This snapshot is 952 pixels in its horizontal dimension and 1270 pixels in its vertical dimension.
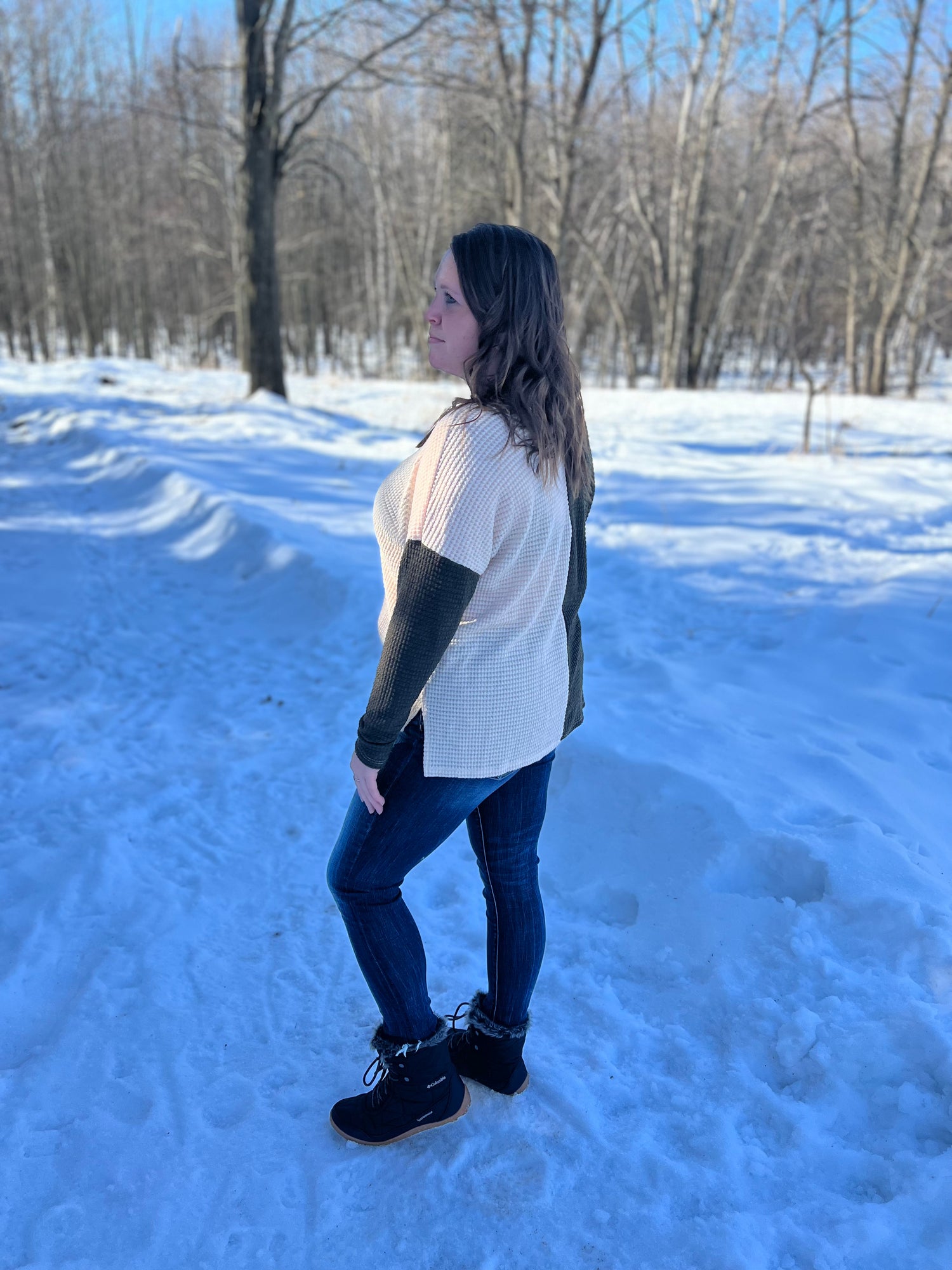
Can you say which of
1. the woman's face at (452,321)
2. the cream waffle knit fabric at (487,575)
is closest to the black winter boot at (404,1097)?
the cream waffle knit fabric at (487,575)

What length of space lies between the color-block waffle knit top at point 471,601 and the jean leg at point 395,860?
5 centimetres

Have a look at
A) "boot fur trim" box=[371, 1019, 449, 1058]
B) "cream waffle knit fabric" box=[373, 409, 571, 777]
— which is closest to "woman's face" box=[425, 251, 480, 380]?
"cream waffle knit fabric" box=[373, 409, 571, 777]

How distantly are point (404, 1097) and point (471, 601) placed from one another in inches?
42.9

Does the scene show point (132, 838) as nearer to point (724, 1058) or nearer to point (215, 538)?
point (724, 1058)

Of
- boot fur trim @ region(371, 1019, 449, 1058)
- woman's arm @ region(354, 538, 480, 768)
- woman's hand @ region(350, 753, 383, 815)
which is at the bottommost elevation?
boot fur trim @ region(371, 1019, 449, 1058)

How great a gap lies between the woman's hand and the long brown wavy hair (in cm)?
56

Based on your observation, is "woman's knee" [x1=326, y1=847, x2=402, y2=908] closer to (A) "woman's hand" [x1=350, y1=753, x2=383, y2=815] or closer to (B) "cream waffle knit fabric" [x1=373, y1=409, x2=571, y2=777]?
(A) "woman's hand" [x1=350, y1=753, x2=383, y2=815]

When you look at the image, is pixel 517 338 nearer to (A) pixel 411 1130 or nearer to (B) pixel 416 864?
(B) pixel 416 864

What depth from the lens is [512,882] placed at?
1771mm

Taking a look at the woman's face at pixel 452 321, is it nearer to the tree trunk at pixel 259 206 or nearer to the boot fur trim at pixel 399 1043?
the boot fur trim at pixel 399 1043

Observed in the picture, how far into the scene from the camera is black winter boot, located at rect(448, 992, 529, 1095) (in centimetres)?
192

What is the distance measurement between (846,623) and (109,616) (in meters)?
4.19

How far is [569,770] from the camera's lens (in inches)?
130

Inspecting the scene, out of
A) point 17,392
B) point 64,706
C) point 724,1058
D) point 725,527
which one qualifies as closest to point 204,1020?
point 724,1058
